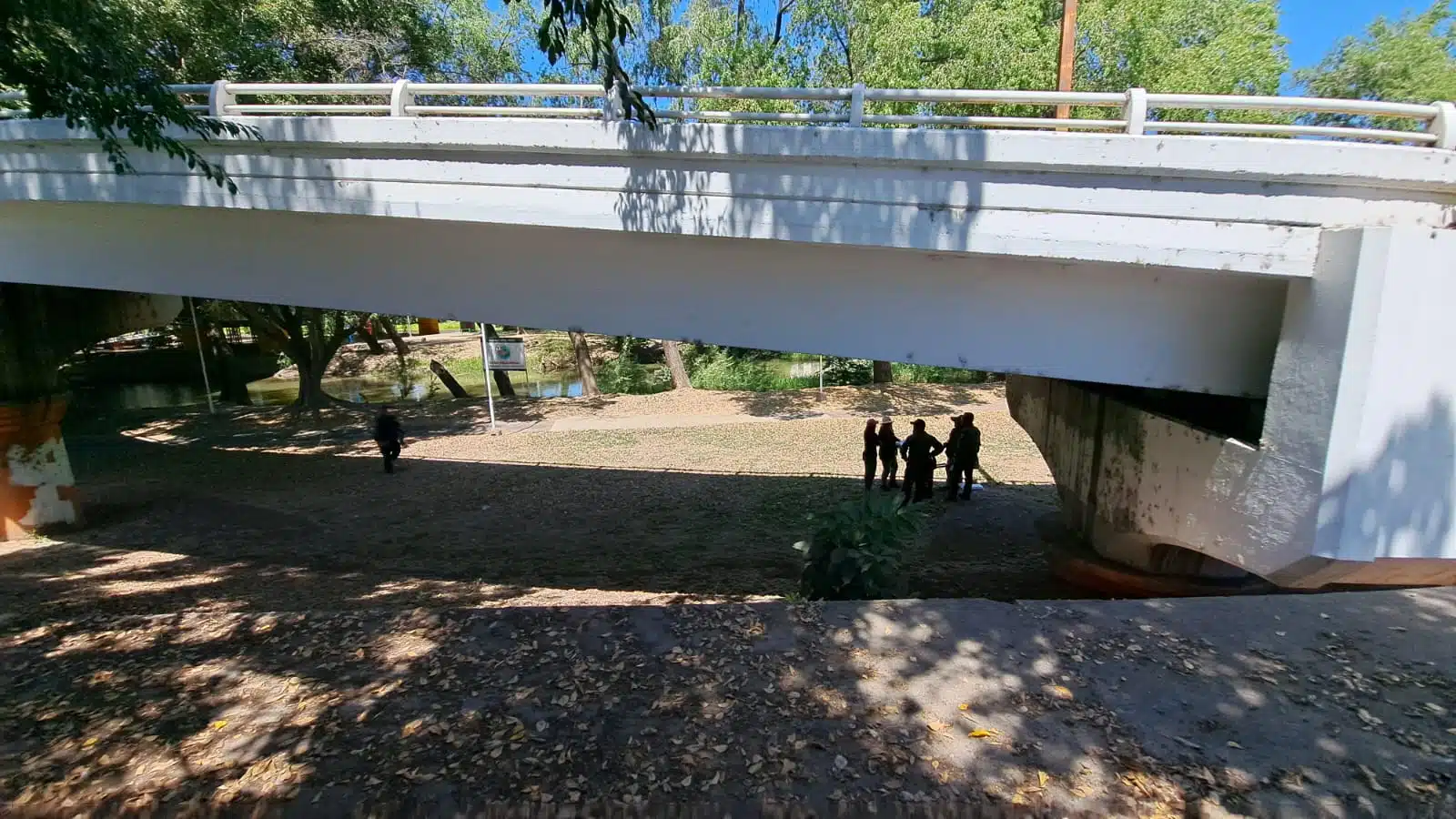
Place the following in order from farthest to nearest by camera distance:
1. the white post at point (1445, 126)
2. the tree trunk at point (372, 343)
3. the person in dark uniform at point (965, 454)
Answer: the tree trunk at point (372, 343)
the person in dark uniform at point (965, 454)
the white post at point (1445, 126)

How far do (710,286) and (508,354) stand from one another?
11855 millimetres

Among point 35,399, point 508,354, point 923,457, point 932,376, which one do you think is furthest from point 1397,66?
point 35,399

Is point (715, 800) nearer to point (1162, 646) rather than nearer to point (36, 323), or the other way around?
point (1162, 646)

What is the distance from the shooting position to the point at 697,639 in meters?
3.99

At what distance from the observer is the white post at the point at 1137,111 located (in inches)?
174

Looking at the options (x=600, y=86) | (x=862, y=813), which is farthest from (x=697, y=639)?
(x=600, y=86)

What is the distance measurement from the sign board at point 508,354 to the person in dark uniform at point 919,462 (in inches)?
372

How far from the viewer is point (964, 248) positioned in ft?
15.1

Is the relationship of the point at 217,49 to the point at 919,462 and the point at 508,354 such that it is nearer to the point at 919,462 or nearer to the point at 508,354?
the point at 508,354

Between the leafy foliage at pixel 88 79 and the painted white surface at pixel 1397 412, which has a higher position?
the leafy foliage at pixel 88 79

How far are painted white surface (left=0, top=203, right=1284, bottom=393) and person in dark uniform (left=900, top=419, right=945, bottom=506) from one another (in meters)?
5.03

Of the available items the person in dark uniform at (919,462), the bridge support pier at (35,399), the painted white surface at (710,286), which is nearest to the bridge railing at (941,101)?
the painted white surface at (710,286)

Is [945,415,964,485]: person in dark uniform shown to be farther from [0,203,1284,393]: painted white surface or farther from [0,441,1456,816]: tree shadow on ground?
[0,441,1456,816]: tree shadow on ground

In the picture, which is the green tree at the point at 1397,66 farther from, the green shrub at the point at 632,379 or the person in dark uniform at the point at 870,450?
the green shrub at the point at 632,379
